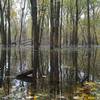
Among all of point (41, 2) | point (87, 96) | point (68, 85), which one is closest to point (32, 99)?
point (87, 96)

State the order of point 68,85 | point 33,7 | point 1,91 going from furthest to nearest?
point 33,7, point 68,85, point 1,91

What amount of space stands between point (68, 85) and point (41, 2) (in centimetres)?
2900

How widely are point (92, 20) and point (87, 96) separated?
4604 centimetres

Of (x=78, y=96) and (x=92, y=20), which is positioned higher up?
(x=92, y=20)

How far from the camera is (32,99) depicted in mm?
4840

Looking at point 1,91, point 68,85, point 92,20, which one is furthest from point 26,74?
point 92,20

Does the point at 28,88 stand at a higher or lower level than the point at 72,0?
lower

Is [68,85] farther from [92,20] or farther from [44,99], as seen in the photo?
[92,20]

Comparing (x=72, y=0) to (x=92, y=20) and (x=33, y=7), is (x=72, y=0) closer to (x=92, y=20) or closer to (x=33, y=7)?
(x=92, y=20)

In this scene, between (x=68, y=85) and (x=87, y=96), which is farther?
(x=68, y=85)

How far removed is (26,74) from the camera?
7.96 m

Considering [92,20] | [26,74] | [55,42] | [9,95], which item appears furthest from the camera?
[92,20]

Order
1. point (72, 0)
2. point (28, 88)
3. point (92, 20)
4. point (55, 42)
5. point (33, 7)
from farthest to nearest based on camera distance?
point (92, 20) < point (72, 0) < point (55, 42) < point (33, 7) < point (28, 88)

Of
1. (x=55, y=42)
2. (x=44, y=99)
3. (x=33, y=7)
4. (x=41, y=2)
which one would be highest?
(x=41, y=2)
